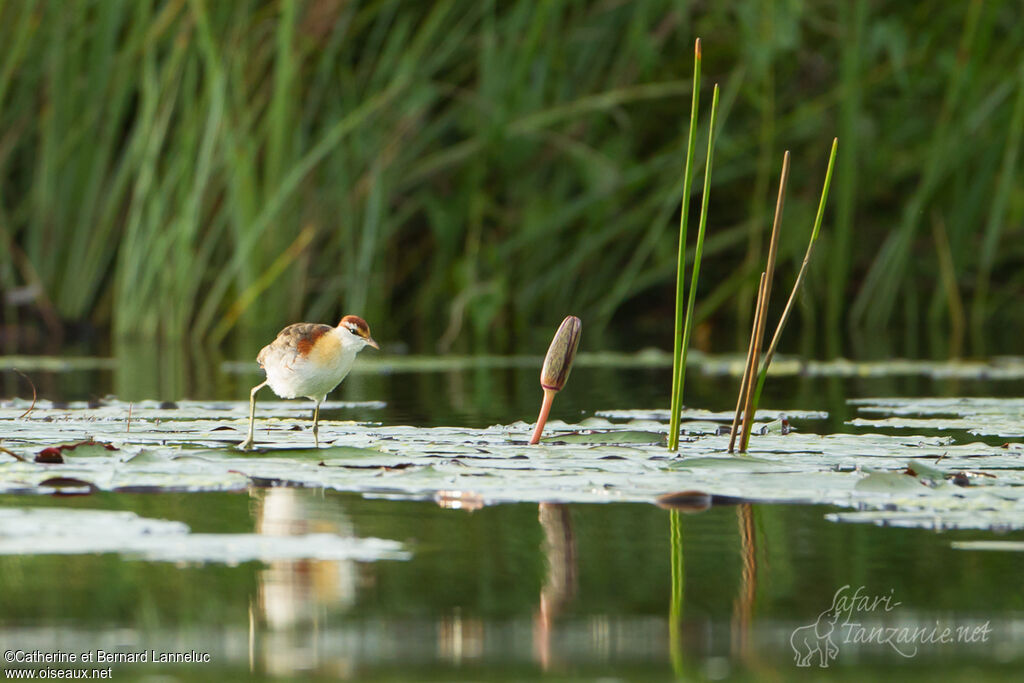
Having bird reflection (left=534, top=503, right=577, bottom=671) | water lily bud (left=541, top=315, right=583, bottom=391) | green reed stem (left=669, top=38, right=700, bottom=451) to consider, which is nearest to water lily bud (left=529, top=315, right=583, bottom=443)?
water lily bud (left=541, top=315, right=583, bottom=391)

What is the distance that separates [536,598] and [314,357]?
6.16 feet

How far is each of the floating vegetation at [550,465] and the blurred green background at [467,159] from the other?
14.9 ft

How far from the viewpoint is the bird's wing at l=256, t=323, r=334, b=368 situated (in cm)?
419

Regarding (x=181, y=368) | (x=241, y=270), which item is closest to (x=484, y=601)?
(x=181, y=368)

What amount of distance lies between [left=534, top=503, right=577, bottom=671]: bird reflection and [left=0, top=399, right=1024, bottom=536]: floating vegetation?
0.05 meters

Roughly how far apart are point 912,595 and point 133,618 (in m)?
1.16

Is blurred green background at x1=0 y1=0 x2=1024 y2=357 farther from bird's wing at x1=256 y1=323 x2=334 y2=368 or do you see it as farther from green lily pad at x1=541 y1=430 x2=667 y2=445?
green lily pad at x1=541 y1=430 x2=667 y2=445

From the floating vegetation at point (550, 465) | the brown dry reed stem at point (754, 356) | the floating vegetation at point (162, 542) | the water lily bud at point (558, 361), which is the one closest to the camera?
the floating vegetation at point (162, 542)

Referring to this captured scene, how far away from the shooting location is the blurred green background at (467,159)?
9148mm

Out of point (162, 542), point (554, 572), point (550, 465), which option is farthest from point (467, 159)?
point (554, 572)

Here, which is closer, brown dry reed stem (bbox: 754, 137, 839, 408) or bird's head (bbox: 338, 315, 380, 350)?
brown dry reed stem (bbox: 754, 137, 839, 408)

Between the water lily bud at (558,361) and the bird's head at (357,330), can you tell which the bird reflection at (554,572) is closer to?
the water lily bud at (558,361)

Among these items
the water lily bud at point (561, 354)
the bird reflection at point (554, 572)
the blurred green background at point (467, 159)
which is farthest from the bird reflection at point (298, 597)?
the blurred green background at point (467, 159)

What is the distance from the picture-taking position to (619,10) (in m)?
10.4
